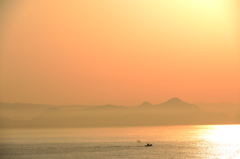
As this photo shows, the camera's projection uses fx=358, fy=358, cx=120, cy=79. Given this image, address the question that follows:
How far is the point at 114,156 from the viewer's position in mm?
142125

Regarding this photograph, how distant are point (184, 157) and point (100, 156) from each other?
33.0m

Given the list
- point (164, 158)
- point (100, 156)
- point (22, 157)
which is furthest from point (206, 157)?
point (22, 157)

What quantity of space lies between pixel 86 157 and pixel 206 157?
47.0 metres

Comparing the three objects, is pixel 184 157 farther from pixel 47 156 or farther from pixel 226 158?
pixel 47 156

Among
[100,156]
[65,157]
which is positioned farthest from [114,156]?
[65,157]

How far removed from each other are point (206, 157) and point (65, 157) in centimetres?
5544

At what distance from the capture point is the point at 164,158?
136000 mm

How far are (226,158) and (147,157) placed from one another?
30244mm

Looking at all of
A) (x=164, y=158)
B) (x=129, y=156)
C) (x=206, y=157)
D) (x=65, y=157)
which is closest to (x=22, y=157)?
(x=65, y=157)

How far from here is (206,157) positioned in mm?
140250

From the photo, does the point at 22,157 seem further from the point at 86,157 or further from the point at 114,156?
the point at 114,156

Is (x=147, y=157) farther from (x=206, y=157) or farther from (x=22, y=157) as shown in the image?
(x=22, y=157)

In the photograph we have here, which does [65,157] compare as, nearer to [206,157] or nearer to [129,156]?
[129,156]

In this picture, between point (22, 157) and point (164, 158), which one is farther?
point (22, 157)
